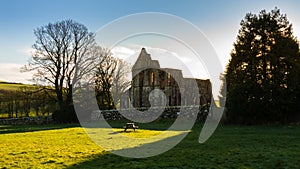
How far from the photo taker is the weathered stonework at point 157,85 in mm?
39406

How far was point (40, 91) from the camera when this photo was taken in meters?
39.1

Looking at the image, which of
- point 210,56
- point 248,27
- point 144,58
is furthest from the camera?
point 144,58

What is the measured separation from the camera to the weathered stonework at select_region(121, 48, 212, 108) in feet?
129

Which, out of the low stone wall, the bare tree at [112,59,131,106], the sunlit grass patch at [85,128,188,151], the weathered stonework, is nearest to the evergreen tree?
the sunlit grass patch at [85,128,188,151]

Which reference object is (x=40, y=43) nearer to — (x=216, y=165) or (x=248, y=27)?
(x=248, y=27)

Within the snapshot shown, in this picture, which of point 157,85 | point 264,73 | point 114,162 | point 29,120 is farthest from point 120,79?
point 114,162

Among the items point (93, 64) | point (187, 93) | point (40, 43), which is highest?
point (40, 43)

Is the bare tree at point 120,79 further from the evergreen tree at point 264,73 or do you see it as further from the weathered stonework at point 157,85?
the evergreen tree at point 264,73

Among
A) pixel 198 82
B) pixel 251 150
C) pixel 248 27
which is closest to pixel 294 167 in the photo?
pixel 251 150

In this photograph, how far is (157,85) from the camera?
39.8 metres

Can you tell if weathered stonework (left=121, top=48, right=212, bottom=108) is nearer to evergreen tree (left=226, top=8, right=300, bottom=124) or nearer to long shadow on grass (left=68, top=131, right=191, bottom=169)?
evergreen tree (left=226, top=8, right=300, bottom=124)

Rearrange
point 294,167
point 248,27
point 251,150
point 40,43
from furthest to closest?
point 40,43 → point 248,27 → point 251,150 → point 294,167

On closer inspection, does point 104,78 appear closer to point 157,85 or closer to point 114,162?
point 157,85

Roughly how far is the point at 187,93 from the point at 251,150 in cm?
2847
